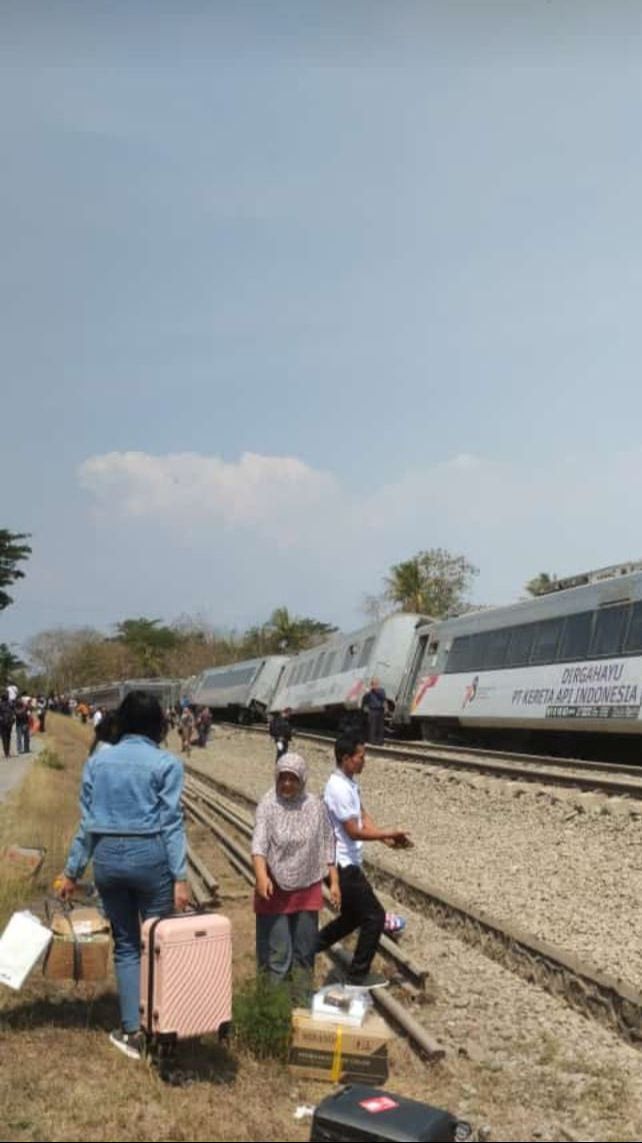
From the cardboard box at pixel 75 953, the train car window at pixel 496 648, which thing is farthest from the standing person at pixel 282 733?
the cardboard box at pixel 75 953

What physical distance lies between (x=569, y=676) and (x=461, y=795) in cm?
412

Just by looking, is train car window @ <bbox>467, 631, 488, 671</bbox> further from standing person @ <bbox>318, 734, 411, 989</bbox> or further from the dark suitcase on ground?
the dark suitcase on ground

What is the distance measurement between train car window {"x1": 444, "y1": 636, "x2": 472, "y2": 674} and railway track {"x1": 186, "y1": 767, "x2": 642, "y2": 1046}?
605 inches

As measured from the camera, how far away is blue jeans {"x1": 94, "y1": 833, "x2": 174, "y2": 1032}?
5.57 m

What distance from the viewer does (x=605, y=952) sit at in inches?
320

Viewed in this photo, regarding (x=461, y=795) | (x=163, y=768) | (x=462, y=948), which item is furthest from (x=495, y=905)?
(x=461, y=795)

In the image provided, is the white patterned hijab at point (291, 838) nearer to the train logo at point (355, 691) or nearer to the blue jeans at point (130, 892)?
the blue jeans at point (130, 892)

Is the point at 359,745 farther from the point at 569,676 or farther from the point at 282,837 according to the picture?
the point at 569,676

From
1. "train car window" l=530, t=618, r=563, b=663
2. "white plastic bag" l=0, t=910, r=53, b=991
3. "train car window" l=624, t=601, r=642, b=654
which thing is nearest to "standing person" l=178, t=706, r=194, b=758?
"train car window" l=530, t=618, r=563, b=663

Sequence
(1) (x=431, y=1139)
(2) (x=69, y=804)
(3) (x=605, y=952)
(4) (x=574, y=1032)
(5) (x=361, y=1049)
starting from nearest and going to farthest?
(1) (x=431, y=1139) < (5) (x=361, y=1049) < (4) (x=574, y=1032) < (3) (x=605, y=952) < (2) (x=69, y=804)

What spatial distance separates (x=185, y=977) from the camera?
5.26 meters

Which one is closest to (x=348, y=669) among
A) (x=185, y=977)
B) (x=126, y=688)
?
(x=185, y=977)

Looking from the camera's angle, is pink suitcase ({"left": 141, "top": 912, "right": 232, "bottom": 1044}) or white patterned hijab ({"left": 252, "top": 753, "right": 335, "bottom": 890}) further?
white patterned hijab ({"left": 252, "top": 753, "right": 335, "bottom": 890})

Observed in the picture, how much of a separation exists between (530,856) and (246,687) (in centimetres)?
4313
